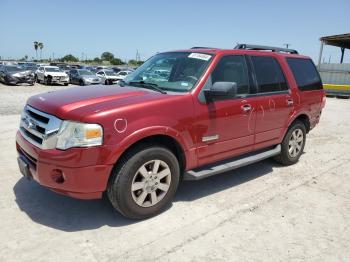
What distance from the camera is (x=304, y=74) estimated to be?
5.92 metres

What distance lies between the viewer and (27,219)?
363 centimetres

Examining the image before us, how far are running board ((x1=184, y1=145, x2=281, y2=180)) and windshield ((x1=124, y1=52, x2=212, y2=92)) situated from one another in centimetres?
103

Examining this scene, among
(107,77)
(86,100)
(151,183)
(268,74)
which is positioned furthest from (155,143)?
(107,77)

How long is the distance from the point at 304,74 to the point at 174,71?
276 centimetres

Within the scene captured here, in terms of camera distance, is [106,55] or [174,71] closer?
[174,71]

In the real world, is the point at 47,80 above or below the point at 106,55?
below

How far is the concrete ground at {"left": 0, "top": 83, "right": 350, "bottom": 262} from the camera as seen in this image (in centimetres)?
311

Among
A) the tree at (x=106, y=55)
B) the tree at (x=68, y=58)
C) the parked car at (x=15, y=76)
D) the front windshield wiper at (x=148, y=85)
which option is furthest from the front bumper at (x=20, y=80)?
the tree at (x=68, y=58)

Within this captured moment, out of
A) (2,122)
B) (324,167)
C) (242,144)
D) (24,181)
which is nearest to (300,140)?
(324,167)

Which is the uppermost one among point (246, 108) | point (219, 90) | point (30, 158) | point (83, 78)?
point (219, 90)

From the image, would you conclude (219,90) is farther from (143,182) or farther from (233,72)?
(143,182)

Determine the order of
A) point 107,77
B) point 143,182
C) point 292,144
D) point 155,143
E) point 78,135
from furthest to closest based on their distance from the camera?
point 107,77, point 292,144, point 155,143, point 143,182, point 78,135

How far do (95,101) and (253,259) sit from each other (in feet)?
7.18

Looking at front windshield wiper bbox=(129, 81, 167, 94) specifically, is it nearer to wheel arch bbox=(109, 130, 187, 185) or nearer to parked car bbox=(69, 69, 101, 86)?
wheel arch bbox=(109, 130, 187, 185)
